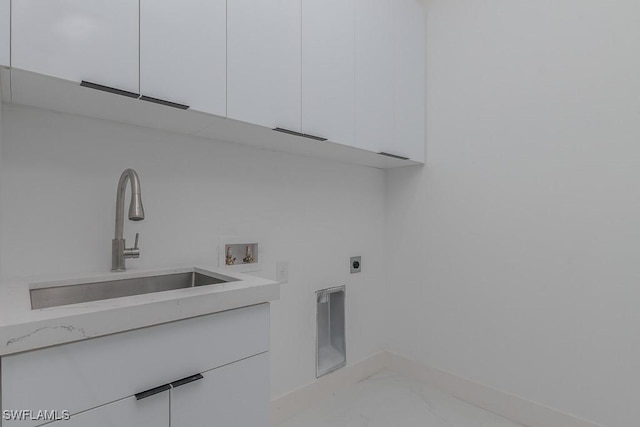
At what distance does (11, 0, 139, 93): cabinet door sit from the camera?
87 cm

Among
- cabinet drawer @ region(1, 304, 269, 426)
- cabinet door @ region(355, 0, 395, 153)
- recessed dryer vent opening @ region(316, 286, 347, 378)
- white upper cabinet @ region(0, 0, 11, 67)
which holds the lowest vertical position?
recessed dryer vent opening @ region(316, 286, 347, 378)

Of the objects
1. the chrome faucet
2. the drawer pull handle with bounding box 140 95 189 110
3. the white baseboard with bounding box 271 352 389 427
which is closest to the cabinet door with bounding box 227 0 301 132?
the drawer pull handle with bounding box 140 95 189 110

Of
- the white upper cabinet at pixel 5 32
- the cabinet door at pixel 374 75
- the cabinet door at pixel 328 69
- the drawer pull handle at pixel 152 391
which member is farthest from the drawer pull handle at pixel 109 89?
the cabinet door at pixel 374 75

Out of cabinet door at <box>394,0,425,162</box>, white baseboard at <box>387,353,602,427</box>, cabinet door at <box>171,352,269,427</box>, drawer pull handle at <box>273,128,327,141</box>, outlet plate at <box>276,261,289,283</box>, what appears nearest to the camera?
cabinet door at <box>171,352,269,427</box>

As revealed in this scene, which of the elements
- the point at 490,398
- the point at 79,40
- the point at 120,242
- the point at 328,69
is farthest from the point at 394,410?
the point at 79,40

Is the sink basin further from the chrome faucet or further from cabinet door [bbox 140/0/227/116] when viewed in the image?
cabinet door [bbox 140/0/227/116]

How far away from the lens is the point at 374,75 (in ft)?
6.00

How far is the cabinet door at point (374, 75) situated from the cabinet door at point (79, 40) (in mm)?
1031

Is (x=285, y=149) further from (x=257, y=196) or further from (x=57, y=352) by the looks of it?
(x=57, y=352)

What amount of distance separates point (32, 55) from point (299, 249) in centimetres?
136

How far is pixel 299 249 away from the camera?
1.93m

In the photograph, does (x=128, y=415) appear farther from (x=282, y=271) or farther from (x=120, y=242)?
(x=282, y=271)

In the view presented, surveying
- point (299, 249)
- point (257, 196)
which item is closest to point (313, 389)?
point (299, 249)

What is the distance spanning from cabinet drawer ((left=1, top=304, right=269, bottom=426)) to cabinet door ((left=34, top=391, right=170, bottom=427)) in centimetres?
2
